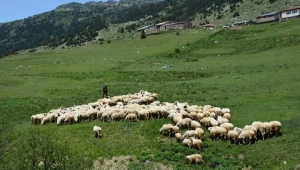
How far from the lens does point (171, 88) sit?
43.6 m

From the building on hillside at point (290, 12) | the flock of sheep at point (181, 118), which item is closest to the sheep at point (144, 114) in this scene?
the flock of sheep at point (181, 118)

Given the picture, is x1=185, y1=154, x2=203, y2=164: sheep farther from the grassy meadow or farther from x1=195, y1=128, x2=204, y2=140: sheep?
x1=195, y1=128, x2=204, y2=140: sheep

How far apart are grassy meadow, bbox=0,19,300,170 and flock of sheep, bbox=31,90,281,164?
1.83 feet

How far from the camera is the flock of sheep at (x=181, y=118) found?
23781mm

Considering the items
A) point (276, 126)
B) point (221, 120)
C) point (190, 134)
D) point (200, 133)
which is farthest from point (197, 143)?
point (276, 126)

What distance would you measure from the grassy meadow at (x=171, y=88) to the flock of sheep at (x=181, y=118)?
1.83 ft

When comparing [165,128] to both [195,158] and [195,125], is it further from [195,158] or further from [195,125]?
[195,158]

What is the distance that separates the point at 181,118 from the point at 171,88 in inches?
655

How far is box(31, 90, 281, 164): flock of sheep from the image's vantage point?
78.0 feet

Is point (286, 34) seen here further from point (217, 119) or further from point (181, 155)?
point (181, 155)

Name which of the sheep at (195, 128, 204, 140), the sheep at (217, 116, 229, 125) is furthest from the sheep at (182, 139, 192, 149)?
the sheep at (217, 116, 229, 125)

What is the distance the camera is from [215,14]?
16725cm

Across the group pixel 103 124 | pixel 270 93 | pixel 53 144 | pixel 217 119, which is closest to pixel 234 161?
pixel 217 119

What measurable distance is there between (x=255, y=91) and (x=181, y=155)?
16452 mm
